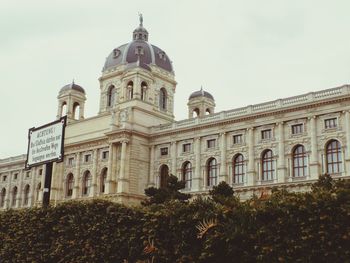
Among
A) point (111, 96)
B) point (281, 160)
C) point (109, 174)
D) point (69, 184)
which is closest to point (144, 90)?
point (111, 96)

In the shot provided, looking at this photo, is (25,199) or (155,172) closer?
(155,172)

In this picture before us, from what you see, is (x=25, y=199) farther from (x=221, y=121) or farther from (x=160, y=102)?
(x=221, y=121)

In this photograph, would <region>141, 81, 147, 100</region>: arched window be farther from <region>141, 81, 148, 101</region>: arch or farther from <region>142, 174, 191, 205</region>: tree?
<region>142, 174, 191, 205</region>: tree

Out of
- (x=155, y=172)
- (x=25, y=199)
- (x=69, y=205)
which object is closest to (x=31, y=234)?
(x=69, y=205)

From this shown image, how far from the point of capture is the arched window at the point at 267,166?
4656 cm

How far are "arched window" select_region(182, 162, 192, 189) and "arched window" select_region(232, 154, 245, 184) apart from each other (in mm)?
6139

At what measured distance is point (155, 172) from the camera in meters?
56.5

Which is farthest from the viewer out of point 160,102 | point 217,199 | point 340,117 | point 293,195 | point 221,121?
point 160,102

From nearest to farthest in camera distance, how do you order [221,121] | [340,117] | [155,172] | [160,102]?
[340,117] → [221,121] → [155,172] → [160,102]

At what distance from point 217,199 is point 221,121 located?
37.7 meters

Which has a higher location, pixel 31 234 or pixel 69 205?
pixel 69 205

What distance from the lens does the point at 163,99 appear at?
70875mm

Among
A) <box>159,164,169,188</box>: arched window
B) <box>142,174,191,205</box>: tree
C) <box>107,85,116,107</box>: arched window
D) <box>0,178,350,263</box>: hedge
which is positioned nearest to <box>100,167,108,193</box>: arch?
<box>159,164,169,188</box>: arched window

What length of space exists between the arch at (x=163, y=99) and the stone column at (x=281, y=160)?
1060 inches
